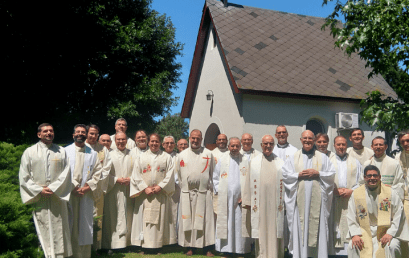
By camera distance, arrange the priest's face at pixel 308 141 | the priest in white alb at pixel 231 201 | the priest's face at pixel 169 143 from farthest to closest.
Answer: the priest's face at pixel 169 143 < the priest in white alb at pixel 231 201 < the priest's face at pixel 308 141

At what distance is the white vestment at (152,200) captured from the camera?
27.9 feet

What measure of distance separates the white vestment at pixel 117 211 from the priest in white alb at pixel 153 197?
0.20 metres

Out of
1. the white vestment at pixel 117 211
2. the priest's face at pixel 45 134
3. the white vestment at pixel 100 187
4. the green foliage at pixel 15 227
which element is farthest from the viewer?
the white vestment at pixel 117 211

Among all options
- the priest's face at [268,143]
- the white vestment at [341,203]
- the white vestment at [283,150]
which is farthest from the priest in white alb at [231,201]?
the white vestment at [341,203]

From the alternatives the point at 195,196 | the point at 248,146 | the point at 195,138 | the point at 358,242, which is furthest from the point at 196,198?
the point at 358,242

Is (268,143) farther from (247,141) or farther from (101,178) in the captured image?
(101,178)

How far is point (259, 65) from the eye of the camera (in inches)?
615

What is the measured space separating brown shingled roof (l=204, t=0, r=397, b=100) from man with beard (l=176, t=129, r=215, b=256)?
5.92m

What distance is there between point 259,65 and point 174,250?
8639 mm

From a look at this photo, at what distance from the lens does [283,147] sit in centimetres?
900

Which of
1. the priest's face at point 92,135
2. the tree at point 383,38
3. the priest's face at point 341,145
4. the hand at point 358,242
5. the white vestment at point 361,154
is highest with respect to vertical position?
the tree at point 383,38

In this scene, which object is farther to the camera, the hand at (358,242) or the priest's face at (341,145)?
the priest's face at (341,145)

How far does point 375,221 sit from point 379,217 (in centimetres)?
10

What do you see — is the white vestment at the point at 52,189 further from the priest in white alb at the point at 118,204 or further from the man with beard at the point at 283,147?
the man with beard at the point at 283,147
